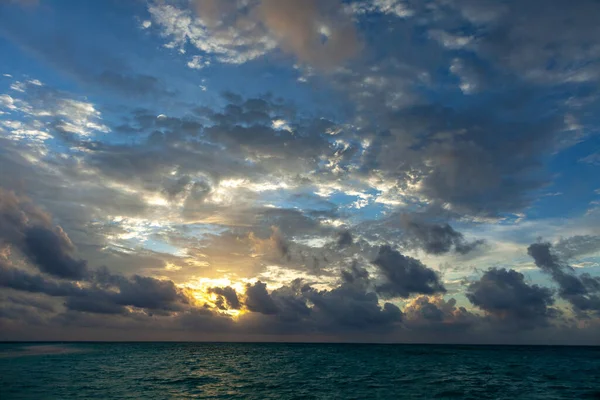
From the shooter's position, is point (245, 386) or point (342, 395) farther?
point (245, 386)

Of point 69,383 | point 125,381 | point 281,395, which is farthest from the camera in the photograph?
point 125,381

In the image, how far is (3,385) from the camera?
55.7 meters

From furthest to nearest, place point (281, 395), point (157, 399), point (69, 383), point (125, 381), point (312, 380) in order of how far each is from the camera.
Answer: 1. point (312, 380)
2. point (125, 381)
3. point (69, 383)
4. point (281, 395)
5. point (157, 399)

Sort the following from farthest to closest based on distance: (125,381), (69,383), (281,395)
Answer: (125,381) → (69,383) → (281,395)

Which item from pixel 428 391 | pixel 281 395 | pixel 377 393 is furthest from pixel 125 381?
pixel 428 391

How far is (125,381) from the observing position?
6519 centimetres

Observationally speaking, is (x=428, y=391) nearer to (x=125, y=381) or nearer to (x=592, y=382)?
(x=592, y=382)

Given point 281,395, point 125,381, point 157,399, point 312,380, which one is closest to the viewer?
point 157,399

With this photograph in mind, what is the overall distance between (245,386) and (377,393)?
21.9 m

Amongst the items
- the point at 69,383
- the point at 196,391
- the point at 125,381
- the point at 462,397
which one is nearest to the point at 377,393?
the point at 462,397

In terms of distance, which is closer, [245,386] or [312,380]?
[245,386]

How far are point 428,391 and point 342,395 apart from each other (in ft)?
43.2

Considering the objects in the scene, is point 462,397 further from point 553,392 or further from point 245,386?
point 245,386

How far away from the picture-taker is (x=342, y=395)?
172 ft
